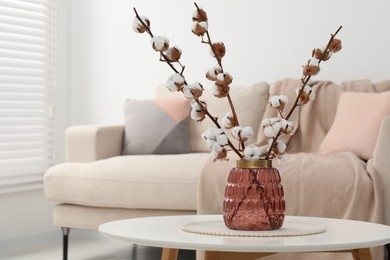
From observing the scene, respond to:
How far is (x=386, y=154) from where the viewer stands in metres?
3.13

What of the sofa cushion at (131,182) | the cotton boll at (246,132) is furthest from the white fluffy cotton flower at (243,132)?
the sofa cushion at (131,182)

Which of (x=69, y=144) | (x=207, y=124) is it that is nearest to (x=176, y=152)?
(x=207, y=124)

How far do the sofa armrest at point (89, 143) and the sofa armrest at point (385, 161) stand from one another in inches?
60.2

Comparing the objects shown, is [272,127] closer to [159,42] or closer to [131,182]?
[159,42]

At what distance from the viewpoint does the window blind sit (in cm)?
458

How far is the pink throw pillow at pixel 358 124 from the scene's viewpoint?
363 cm

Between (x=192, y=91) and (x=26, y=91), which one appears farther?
(x=26, y=91)

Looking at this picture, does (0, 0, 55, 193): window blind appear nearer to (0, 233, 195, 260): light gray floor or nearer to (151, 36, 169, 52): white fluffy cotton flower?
(0, 233, 195, 260): light gray floor

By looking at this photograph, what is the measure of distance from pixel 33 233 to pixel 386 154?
7.82 ft

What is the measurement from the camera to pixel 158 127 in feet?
13.9

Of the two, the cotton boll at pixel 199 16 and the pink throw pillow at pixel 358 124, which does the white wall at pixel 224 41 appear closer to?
the pink throw pillow at pixel 358 124

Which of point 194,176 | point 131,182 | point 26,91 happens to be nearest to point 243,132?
point 194,176

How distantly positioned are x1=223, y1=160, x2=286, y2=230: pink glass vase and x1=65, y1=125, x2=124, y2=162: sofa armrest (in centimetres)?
197

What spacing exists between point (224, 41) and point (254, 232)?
2661mm
